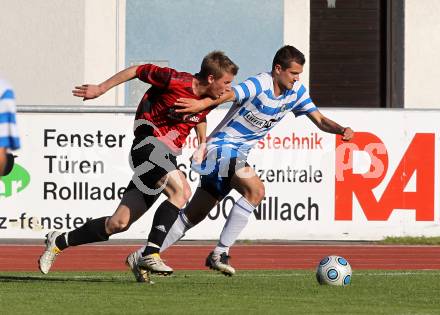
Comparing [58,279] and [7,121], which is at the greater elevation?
[7,121]

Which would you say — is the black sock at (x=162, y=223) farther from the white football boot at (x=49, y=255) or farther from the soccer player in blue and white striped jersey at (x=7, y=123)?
the soccer player in blue and white striped jersey at (x=7, y=123)

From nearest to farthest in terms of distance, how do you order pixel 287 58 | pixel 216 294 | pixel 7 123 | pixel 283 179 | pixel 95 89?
pixel 7 123 < pixel 216 294 < pixel 95 89 < pixel 287 58 < pixel 283 179

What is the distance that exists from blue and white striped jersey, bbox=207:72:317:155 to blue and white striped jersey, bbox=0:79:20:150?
4.34 metres

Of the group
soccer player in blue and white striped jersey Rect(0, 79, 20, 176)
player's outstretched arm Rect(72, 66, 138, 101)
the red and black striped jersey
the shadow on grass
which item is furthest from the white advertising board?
soccer player in blue and white striped jersey Rect(0, 79, 20, 176)

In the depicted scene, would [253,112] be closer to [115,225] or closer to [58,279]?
[115,225]

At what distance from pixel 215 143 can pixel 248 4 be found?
53.8 feet

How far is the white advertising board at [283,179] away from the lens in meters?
17.1

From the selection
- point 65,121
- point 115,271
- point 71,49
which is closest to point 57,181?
point 65,121

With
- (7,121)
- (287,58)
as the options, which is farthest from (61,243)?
(7,121)

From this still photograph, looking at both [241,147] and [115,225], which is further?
[241,147]

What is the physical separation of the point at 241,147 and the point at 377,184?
272 inches

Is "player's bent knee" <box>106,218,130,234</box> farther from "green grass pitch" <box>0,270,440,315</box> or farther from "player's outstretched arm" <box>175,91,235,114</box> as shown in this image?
"player's outstretched arm" <box>175,91,235,114</box>

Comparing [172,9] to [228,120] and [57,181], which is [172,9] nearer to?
[57,181]

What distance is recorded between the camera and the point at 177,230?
10.4m
